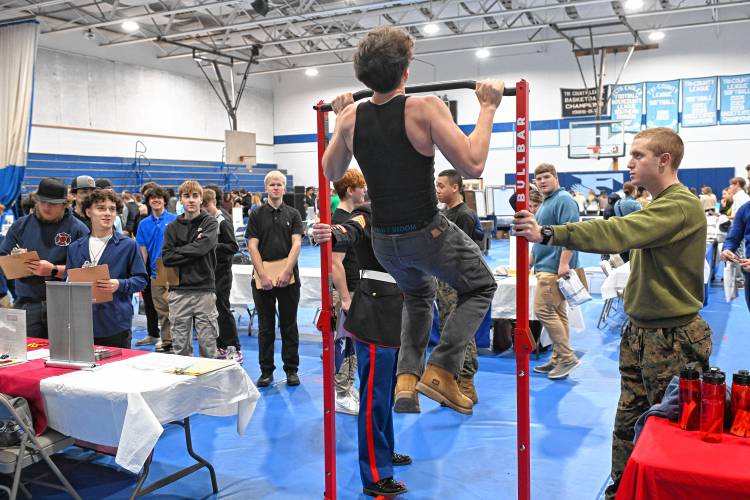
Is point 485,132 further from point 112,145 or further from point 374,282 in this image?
point 112,145

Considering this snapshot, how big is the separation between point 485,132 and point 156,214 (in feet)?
16.6

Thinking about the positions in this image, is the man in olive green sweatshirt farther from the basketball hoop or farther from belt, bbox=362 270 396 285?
the basketball hoop

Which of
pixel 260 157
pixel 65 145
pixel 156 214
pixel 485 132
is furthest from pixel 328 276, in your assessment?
pixel 260 157

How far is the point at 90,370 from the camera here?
10.2 feet

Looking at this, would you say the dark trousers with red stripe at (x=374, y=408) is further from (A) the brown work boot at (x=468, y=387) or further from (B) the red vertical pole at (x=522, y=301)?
(A) the brown work boot at (x=468, y=387)

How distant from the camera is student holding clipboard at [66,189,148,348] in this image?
155 inches

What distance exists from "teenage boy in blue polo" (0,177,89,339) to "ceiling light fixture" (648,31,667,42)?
17435 mm

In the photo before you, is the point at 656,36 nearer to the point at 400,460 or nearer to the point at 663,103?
the point at 663,103

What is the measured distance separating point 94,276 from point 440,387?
2.20 m

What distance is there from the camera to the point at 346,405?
15.6ft

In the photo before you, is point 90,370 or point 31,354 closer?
point 90,370

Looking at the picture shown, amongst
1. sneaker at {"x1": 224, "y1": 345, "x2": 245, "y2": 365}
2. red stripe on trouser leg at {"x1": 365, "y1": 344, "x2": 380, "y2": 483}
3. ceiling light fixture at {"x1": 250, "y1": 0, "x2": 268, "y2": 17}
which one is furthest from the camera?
ceiling light fixture at {"x1": 250, "y1": 0, "x2": 268, "y2": 17}

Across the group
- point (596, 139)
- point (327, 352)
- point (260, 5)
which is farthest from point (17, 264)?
point (596, 139)

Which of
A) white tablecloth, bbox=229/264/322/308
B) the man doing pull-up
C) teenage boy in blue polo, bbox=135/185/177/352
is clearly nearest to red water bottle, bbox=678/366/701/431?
the man doing pull-up
